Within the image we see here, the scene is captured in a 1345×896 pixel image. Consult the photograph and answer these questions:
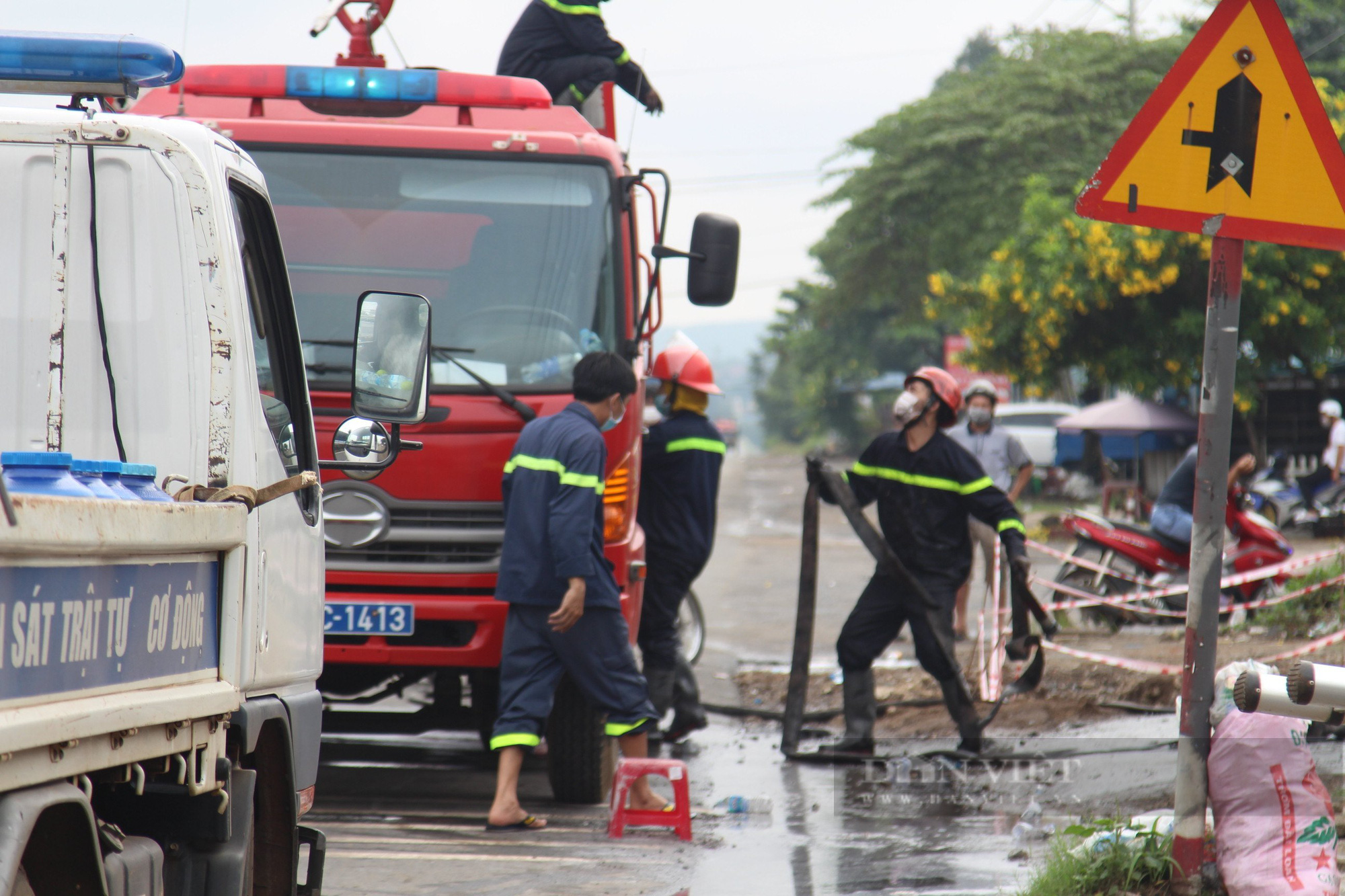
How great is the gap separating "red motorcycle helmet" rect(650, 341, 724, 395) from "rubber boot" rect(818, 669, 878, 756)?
150 centimetres

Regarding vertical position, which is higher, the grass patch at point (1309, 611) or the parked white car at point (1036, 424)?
the grass patch at point (1309, 611)

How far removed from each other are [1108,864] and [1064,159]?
23352 mm

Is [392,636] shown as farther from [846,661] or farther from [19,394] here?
[19,394]

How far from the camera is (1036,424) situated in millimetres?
32719

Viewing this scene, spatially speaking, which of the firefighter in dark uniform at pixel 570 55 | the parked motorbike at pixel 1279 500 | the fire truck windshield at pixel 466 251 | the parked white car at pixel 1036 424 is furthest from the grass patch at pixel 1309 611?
the parked white car at pixel 1036 424

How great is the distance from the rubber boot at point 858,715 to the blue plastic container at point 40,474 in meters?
5.01

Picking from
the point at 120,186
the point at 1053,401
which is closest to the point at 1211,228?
the point at 120,186

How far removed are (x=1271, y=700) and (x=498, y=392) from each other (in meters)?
3.08

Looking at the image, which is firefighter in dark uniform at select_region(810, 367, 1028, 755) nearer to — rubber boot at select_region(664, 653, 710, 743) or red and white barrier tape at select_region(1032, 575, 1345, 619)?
rubber boot at select_region(664, 653, 710, 743)

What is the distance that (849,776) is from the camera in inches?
255

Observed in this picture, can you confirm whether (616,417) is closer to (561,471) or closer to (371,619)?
(561,471)

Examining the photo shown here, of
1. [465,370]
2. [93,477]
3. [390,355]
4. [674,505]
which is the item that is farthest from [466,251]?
[93,477]

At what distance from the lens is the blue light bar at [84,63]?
286 cm

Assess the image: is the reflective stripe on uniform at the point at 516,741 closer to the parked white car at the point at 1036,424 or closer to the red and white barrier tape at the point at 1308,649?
the red and white barrier tape at the point at 1308,649
